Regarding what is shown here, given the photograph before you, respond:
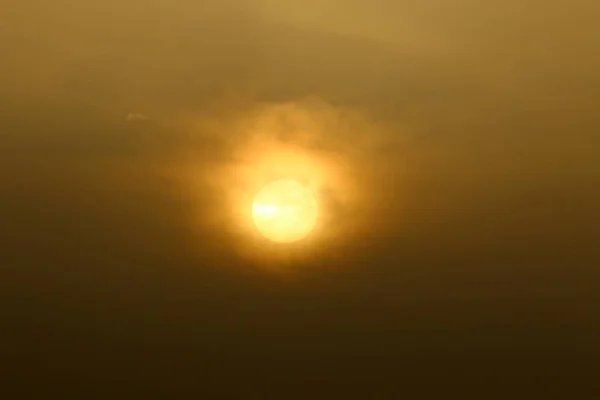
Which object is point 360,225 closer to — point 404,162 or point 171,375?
point 404,162

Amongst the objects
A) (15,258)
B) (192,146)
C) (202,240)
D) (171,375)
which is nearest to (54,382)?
(171,375)

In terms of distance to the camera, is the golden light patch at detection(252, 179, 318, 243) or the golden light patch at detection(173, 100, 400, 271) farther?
the golden light patch at detection(252, 179, 318, 243)

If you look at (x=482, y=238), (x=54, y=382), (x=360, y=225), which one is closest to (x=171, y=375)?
(x=54, y=382)

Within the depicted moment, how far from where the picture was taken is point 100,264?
Answer: 1.64 meters

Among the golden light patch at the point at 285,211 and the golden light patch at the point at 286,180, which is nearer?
the golden light patch at the point at 286,180

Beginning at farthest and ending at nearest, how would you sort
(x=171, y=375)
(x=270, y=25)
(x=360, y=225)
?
1. (x=171, y=375)
2. (x=360, y=225)
3. (x=270, y=25)

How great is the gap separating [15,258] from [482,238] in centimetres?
84

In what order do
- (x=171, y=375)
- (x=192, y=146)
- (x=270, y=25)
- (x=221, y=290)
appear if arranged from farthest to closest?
(x=171, y=375) < (x=221, y=290) < (x=192, y=146) < (x=270, y=25)

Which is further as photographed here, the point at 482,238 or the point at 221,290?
the point at 221,290

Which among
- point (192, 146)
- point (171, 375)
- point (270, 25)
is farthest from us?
point (171, 375)

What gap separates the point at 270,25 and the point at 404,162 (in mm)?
343

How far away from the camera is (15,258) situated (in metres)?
1.62

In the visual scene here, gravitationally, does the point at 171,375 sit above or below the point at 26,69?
below

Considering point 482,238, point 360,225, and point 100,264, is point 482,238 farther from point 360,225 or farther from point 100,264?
point 100,264
